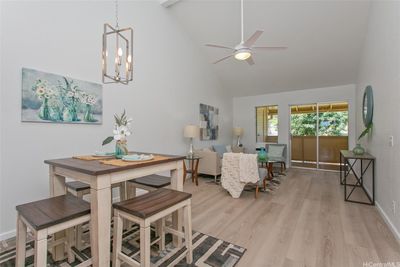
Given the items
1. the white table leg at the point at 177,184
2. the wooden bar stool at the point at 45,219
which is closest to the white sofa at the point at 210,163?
the white table leg at the point at 177,184

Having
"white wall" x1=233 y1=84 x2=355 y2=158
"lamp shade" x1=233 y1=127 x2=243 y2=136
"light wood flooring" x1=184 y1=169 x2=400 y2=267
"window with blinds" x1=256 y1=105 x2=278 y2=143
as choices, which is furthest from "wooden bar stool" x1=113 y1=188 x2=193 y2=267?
"window with blinds" x1=256 y1=105 x2=278 y2=143

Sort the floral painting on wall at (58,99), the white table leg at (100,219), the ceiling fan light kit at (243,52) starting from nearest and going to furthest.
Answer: the white table leg at (100,219)
the floral painting on wall at (58,99)
the ceiling fan light kit at (243,52)

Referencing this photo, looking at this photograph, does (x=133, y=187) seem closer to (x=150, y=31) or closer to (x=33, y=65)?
(x=33, y=65)

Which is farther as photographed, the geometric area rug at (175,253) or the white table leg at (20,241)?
the geometric area rug at (175,253)

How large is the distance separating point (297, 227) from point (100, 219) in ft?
7.22

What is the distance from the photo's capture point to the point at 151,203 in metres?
1.50

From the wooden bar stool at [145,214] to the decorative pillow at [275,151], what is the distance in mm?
4666

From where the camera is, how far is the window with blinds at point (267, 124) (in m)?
6.61

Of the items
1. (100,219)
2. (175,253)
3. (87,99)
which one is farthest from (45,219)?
(87,99)

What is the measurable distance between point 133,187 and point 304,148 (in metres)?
5.85

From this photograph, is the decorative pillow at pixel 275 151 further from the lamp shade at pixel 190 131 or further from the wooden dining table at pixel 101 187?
the wooden dining table at pixel 101 187

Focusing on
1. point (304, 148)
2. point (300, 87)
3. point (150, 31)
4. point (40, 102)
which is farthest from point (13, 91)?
point (304, 148)

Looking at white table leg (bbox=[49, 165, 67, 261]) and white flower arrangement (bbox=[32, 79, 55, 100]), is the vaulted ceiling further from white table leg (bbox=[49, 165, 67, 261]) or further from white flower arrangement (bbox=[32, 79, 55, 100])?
white table leg (bbox=[49, 165, 67, 261])

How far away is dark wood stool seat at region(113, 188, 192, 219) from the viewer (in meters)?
1.36
